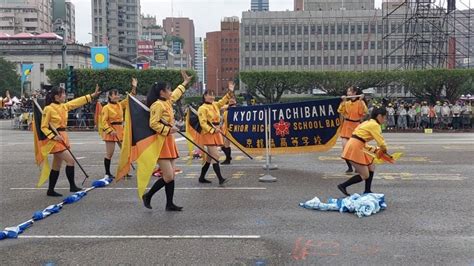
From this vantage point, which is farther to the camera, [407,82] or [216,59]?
[216,59]

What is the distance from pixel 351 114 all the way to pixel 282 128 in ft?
5.61

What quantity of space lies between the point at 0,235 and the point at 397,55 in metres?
107

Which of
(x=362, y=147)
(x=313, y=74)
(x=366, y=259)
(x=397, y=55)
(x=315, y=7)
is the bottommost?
(x=366, y=259)

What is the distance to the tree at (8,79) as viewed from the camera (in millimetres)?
89375

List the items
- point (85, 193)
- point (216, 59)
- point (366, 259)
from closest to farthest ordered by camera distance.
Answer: point (366, 259)
point (85, 193)
point (216, 59)

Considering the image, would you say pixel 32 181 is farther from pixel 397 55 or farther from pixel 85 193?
pixel 397 55

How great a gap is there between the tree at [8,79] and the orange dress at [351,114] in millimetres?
86248

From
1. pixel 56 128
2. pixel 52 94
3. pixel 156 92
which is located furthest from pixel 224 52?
pixel 156 92

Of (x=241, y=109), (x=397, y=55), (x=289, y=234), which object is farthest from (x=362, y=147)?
(x=397, y=55)

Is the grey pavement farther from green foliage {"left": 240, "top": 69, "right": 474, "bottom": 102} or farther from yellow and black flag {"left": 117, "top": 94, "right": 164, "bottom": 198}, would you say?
green foliage {"left": 240, "top": 69, "right": 474, "bottom": 102}

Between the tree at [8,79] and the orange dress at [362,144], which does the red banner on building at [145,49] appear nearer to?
the tree at [8,79]

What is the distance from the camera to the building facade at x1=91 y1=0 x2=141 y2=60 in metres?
152

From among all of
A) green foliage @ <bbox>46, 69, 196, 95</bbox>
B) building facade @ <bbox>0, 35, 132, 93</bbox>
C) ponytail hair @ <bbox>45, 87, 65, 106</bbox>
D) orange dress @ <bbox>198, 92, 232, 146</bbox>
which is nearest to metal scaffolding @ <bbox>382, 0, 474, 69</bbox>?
green foliage @ <bbox>46, 69, 196, 95</bbox>

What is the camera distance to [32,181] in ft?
38.7
